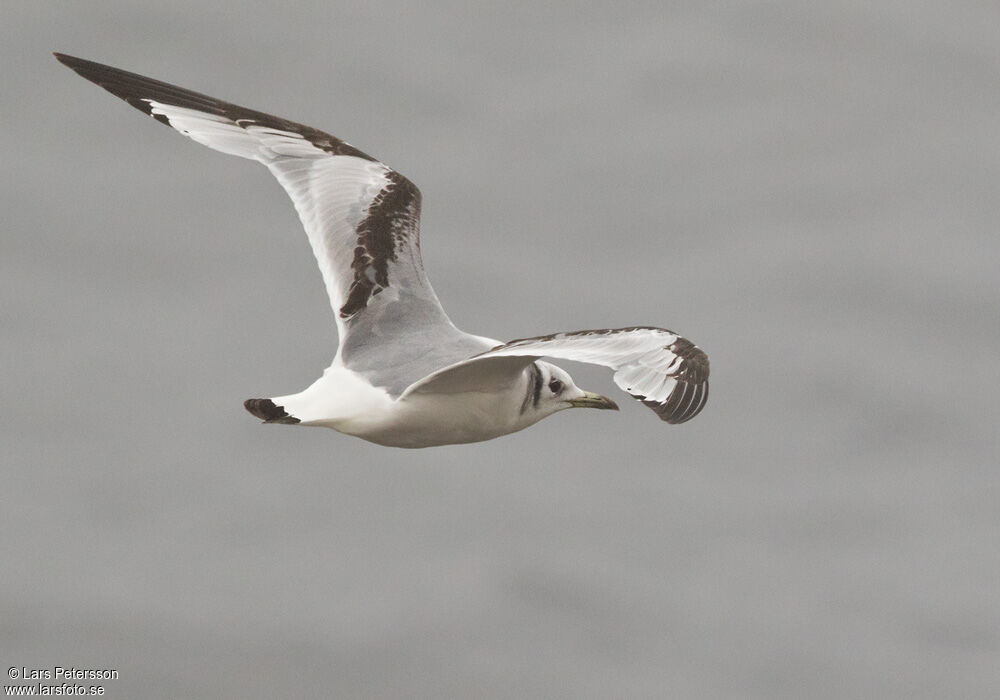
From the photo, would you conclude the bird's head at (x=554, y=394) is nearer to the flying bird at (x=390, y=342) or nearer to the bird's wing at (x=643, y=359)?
the flying bird at (x=390, y=342)

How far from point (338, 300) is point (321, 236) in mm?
406

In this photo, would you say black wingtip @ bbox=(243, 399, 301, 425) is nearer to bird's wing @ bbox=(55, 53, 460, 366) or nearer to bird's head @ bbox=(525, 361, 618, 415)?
bird's wing @ bbox=(55, 53, 460, 366)

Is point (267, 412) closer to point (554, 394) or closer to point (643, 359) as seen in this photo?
point (554, 394)

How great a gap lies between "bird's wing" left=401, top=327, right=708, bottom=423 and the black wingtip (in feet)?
1.87

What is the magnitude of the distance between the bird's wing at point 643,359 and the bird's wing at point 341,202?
3.67 ft

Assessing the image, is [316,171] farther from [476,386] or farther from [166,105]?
[476,386]

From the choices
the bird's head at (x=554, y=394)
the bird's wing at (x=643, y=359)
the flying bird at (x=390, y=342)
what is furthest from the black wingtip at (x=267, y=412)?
the bird's head at (x=554, y=394)

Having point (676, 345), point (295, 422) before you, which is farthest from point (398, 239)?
point (676, 345)

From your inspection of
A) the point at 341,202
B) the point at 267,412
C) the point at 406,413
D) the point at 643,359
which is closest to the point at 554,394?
the point at 406,413

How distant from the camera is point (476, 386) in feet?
20.5

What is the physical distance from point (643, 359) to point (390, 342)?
56.4 inches

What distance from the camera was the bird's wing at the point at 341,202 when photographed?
7004 millimetres

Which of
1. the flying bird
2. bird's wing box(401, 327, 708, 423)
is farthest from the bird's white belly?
bird's wing box(401, 327, 708, 423)

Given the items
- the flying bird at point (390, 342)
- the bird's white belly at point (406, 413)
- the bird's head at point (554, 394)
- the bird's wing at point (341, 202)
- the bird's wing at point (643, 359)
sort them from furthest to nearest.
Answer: the bird's wing at point (341, 202) → the bird's head at point (554, 394) → the bird's white belly at point (406, 413) → the flying bird at point (390, 342) → the bird's wing at point (643, 359)
